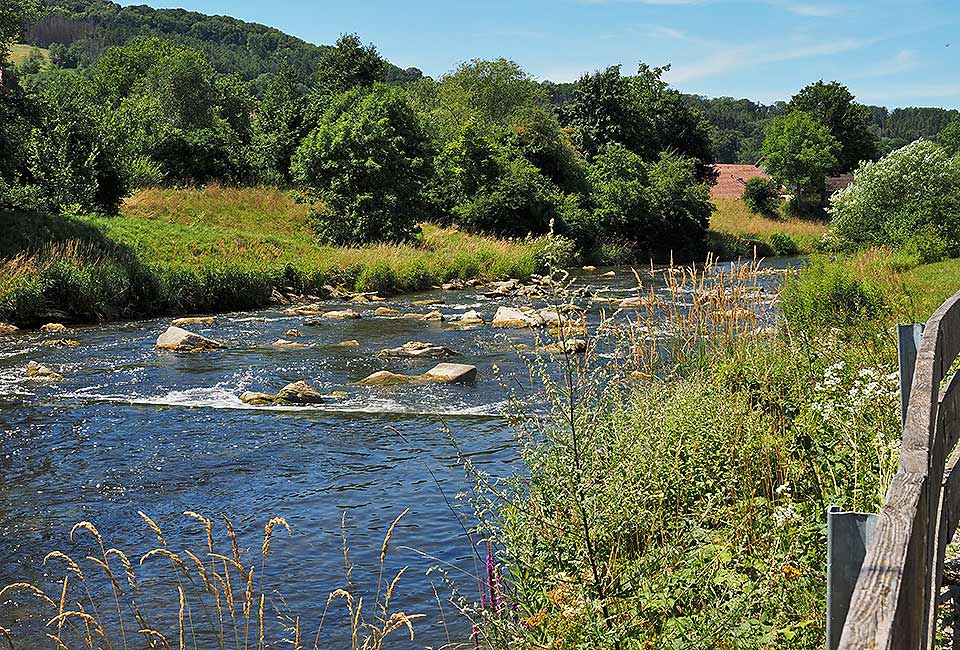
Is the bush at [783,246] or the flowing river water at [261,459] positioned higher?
the bush at [783,246]

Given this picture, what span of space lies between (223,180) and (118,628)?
127ft

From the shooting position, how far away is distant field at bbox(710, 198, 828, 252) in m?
52.6

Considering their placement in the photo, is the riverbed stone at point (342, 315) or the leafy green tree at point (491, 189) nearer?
the riverbed stone at point (342, 315)

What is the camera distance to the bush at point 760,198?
6169 cm

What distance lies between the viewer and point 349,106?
119ft

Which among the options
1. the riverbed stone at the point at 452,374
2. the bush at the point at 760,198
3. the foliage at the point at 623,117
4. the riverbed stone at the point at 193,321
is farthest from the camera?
the bush at the point at 760,198

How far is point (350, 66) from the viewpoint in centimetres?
4341

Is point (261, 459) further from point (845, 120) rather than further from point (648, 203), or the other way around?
point (845, 120)

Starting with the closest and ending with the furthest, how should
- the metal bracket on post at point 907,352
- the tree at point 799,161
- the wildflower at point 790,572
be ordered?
the metal bracket on post at point 907,352
the wildflower at point 790,572
the tree at point 799,161

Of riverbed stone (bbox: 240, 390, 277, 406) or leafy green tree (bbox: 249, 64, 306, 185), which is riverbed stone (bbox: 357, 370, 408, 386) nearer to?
riverbed stone (bbox: 240, 390, 277, 406)

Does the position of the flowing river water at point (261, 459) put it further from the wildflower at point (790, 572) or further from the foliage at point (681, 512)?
the wildflower at point (790, 572)

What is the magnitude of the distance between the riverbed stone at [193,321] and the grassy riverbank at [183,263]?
1524mm

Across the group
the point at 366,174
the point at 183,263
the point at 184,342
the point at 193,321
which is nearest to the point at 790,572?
the point at 184,342

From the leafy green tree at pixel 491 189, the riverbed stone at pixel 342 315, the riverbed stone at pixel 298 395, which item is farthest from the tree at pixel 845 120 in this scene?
the riverbed stone at pixel 298 395
